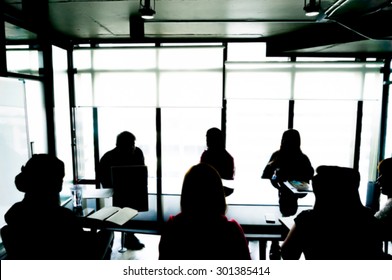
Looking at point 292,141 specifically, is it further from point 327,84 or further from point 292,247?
point 327,84

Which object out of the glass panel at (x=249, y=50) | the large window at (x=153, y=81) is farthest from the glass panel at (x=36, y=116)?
the glass panel at (x=249, y=50)

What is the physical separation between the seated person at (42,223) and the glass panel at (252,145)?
2050 millimetres

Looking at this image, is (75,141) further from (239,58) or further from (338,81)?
(338,81)

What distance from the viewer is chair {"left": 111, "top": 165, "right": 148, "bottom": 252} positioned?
2.46 meters

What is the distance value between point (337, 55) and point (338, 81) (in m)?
0.45

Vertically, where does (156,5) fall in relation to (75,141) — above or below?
above

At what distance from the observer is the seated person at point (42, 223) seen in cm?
161

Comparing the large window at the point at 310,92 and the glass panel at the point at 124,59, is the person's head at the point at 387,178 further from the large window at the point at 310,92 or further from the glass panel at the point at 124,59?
the glass panel at the point at 124,59

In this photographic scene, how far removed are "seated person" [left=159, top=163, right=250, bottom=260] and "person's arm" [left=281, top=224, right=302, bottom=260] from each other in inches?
14.0

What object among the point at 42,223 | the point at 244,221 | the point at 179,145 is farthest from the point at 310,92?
the point at 179,145

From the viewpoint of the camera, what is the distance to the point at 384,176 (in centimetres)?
217

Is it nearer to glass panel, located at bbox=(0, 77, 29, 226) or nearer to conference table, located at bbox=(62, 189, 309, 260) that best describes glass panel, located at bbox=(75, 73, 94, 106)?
glass panel, located at bbox=(0, 77, 29, 226)

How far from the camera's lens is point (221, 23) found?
3840 millimetres

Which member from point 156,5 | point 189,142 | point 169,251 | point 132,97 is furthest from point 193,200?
point 189,142
